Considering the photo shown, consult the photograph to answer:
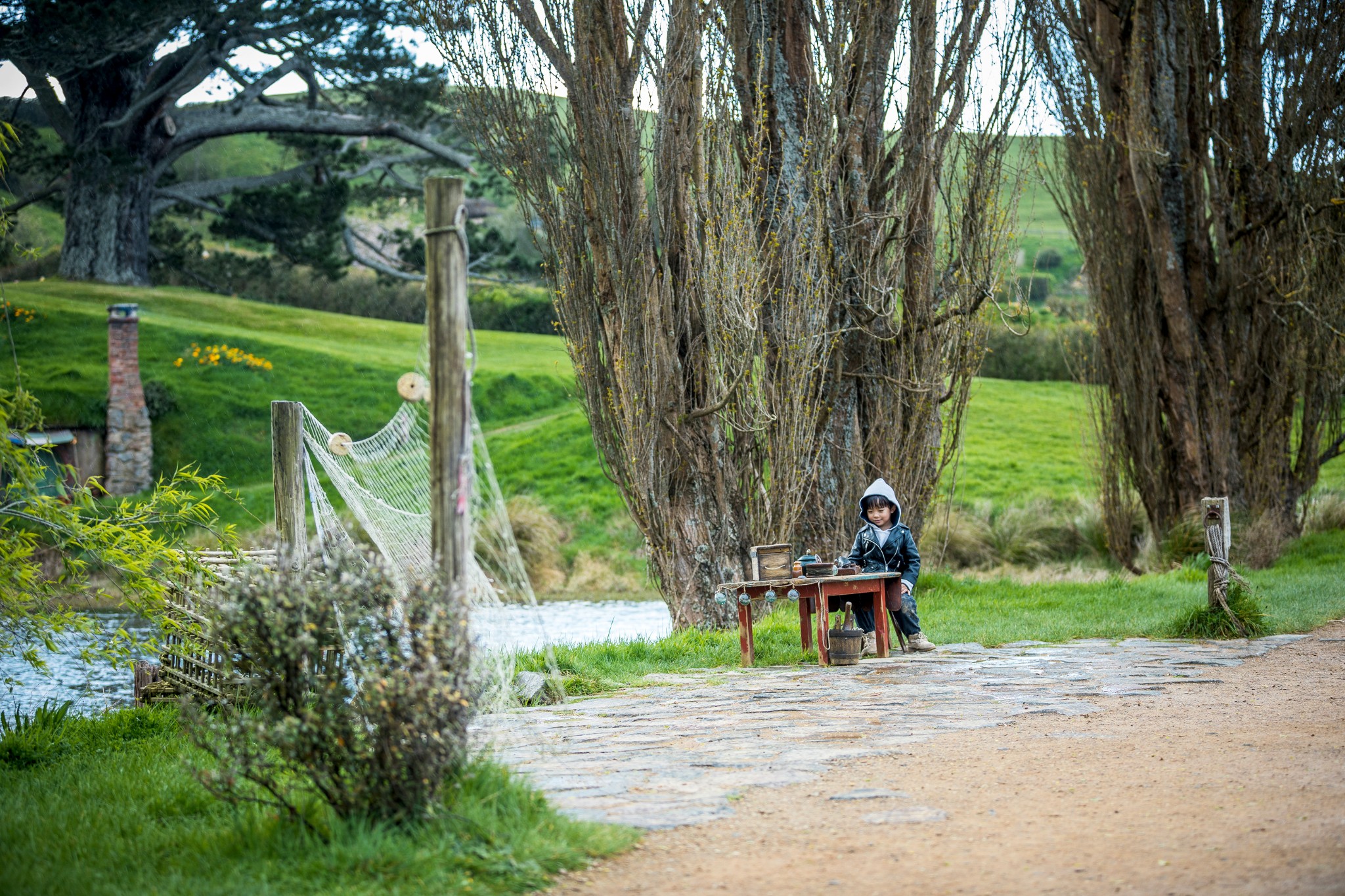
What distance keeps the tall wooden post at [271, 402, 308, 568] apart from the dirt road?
3.81 meters

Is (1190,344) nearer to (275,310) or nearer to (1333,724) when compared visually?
(1333,724)

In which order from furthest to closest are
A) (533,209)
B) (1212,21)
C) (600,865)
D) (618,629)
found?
(618,629), (1212,21), (533,209), (600,865)

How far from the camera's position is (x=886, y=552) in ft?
30.5

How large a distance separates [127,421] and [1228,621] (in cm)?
2288

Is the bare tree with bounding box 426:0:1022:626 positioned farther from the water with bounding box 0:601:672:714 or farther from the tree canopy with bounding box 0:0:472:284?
the tree canopy with bounding box 0:0:472:284

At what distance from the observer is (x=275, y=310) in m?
36.3

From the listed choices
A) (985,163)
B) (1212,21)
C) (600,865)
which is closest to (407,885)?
(600,865)

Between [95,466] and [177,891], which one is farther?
[95,466]

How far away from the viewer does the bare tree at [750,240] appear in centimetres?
1094

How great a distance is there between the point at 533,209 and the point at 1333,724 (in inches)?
320

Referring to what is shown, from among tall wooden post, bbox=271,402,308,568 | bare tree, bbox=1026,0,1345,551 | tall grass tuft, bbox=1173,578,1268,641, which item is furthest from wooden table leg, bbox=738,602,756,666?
bare tree, bbox=1026,0,1345,551

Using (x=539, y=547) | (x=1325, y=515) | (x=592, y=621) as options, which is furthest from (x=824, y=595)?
(x=539, y=547)

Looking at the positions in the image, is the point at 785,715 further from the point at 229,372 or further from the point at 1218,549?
the point at 229,372

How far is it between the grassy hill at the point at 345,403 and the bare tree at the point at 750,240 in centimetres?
1115
